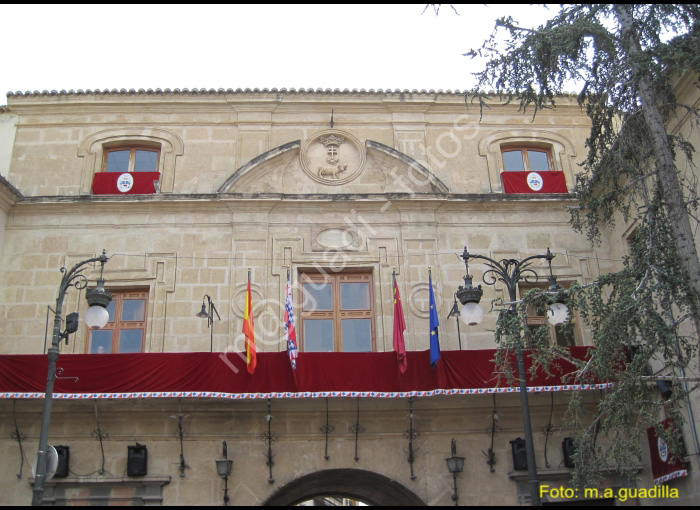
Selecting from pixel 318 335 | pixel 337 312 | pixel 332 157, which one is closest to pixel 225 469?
pixel 318 335

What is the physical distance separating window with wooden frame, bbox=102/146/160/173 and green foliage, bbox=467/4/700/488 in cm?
689

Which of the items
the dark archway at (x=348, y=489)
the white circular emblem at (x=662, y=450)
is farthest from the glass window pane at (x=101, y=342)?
the white circular emblem at (x=662, y=450)

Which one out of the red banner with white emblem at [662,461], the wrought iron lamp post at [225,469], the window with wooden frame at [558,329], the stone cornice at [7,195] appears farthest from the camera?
the window with wooden frame at [558,329]

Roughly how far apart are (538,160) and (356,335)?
524 cm

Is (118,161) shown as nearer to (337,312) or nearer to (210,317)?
(210,317)

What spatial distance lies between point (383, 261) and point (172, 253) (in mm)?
3776

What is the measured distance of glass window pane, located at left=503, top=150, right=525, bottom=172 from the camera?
1555 centimetres

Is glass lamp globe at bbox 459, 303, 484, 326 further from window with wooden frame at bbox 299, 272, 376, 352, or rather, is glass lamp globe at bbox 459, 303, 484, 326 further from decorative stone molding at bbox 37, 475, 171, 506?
decorative stone molding at bbox 37, 475, 171, 506

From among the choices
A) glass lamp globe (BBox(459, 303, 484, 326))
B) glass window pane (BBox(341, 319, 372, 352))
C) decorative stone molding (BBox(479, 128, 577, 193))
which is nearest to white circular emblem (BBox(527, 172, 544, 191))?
decorative stone molding (BBox(479, 128, 577, 193))

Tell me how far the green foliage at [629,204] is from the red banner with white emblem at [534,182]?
118 inches

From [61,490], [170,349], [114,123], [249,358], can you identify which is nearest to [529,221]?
[249,358]

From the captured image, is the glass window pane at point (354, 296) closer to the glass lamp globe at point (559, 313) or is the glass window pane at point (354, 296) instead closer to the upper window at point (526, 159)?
the upper window at point (526, 159)

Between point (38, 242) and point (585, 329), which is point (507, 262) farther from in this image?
point (38, 242)

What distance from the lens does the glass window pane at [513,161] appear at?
15.5 m
